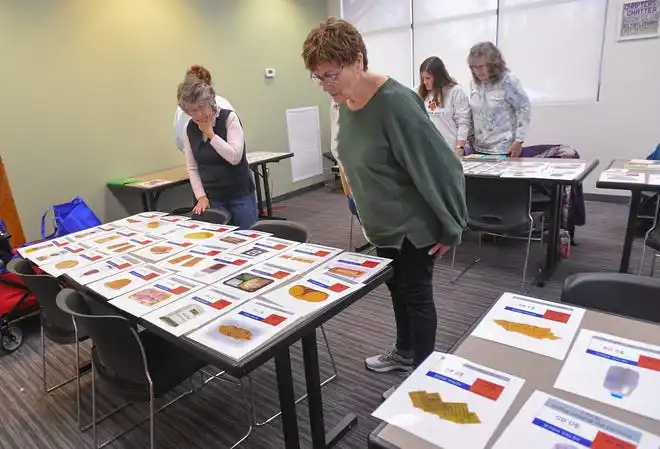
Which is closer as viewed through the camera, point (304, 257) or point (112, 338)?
point (112, 338)

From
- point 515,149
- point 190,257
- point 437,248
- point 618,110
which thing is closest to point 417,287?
point 437,248

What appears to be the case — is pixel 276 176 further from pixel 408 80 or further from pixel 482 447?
pixel 482 447

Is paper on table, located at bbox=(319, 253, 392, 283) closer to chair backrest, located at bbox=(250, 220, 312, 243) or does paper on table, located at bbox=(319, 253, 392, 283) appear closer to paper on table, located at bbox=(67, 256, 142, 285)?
chair backrest, located at bbox=(250, 220, 312, 243)

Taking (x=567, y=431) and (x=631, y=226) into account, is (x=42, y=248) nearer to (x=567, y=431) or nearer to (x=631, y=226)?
(x=567, y=431)

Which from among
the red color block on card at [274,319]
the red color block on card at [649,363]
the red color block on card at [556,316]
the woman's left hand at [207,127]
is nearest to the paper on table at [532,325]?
the red color block on card at [556,316]

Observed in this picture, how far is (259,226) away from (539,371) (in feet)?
4.97

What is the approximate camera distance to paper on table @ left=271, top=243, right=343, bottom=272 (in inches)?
61.8

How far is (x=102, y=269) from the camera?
1722 millimetres

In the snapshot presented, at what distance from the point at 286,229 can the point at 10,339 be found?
1.85 meters

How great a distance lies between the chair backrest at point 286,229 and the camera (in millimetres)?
2084

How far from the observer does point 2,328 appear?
8.42 ft

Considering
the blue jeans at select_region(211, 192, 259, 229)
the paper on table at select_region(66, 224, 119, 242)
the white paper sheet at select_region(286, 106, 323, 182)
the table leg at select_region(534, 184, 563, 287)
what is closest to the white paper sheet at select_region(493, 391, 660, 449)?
the blue jeans at select_region(211, 192, 259, 229)

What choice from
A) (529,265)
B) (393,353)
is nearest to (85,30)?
(393,353)

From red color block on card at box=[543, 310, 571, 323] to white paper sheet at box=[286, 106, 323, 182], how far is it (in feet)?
15.6
